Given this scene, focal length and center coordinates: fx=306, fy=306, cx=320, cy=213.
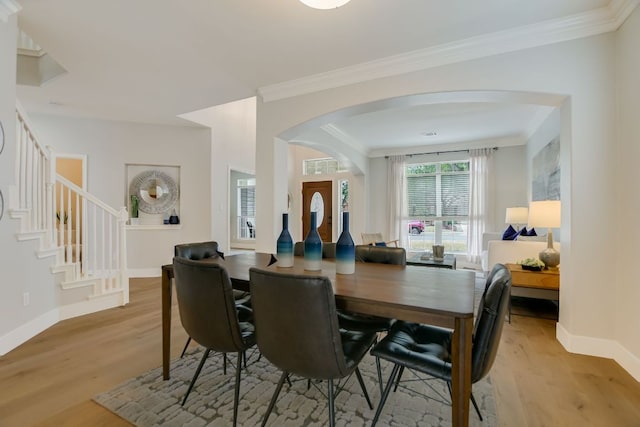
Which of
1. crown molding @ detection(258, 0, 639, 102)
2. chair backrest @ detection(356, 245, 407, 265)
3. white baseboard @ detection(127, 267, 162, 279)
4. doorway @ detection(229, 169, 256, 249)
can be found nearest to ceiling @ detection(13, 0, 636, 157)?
crown molding @ detection(258, 0, 639, 102)

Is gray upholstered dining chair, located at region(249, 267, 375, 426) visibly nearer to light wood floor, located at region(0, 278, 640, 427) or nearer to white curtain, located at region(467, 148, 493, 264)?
light wood floor, located at region(0, 278, 640, 427)

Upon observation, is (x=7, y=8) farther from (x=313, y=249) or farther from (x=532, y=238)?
(x=532, y=238)

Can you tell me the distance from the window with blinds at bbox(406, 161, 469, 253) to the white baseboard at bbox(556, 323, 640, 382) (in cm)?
420

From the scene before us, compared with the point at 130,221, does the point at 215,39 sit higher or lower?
higher

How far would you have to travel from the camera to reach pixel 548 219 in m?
3.08

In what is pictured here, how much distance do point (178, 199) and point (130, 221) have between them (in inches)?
34.1

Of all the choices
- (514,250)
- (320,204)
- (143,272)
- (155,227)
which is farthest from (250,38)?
(320,204)

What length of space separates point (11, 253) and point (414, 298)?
3213mm

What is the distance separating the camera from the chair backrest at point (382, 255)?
2396 millimetres

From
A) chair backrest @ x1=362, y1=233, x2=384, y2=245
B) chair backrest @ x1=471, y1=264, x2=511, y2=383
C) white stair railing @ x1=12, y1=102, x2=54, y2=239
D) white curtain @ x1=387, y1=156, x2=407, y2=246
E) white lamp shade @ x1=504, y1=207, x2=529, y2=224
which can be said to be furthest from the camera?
white curtain @ x1=387, y1=156, x2=407, y2=246

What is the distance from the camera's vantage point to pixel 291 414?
1728mm

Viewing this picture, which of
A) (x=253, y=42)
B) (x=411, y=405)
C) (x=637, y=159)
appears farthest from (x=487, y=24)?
(x=411, y=405)

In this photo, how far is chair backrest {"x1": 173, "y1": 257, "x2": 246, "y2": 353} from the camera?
1576 millimetres

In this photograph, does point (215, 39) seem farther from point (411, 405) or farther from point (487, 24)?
point (411, 405)
